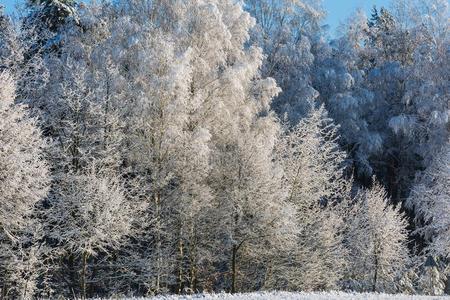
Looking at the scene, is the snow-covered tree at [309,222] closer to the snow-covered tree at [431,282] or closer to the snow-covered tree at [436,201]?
the snow-covered tree at [431,282]

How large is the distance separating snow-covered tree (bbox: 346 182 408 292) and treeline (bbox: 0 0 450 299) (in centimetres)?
8

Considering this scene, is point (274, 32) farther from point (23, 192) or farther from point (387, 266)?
point (23, 192)

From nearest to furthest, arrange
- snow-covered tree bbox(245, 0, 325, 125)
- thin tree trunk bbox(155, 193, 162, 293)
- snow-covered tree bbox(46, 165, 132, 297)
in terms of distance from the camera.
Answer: snow-covered tree bbox(46, 165, 132, 297) < thin tree trunk bbox(155, 193, 162, 293) < snow-covered tree bbox(245, 0, 325, 125)

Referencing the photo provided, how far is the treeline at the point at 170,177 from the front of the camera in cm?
2073

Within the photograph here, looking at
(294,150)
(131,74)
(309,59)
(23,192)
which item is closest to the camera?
(23,192)

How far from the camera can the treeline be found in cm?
2073

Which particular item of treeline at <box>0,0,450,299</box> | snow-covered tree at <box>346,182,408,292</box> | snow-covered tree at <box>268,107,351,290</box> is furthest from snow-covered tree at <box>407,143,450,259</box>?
snow-covered tree at <box>268,107,351,290</box>

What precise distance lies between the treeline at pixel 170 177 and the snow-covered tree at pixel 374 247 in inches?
3.0

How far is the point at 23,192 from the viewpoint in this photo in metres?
16.7

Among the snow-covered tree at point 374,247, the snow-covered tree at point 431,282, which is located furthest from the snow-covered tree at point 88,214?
the snow-covered tree at point 431,282

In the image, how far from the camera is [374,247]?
87.8ft

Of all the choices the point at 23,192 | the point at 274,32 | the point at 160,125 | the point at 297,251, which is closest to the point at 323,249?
the point at 297,251

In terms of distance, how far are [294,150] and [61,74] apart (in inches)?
442

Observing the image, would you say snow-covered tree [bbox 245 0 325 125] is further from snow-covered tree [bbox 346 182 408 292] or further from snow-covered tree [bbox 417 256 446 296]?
snow-covered tree [bbox 417 256 446 296]
